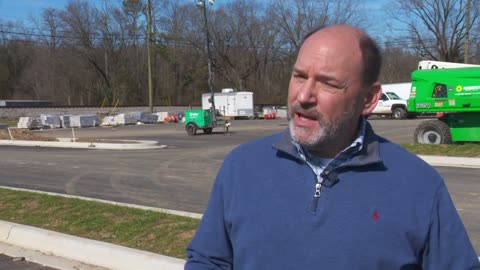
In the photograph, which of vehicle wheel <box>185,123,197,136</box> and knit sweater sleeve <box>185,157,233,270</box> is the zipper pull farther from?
vehicle wheel <box>185,123,197,136</box>

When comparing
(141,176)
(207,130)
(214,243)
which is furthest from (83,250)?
(207,130)

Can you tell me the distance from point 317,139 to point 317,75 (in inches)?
9.0

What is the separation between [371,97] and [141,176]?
10860 millimetres

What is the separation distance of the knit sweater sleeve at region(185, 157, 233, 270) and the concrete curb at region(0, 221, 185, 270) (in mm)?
3078

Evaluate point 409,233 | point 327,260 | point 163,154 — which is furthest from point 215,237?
point 163,154

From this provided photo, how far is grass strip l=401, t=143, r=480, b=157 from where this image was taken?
14.9m

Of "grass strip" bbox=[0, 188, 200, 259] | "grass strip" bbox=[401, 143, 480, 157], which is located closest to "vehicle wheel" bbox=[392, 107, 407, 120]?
"grass strip" bbox=[401, 143, 480, 157]

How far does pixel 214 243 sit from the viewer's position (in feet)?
6.62

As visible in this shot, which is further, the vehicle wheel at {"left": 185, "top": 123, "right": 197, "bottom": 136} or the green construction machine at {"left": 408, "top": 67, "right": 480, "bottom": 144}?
the vehicle wheel at {"left": 185, "top": 123, "right": 197, "bottom": 136}

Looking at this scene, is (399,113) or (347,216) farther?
(399,113)

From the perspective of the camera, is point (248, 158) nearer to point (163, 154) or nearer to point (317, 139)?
point (317, 139)

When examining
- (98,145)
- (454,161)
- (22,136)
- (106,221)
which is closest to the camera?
(106,221)

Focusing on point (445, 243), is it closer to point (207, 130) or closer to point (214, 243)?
point (214, 243)

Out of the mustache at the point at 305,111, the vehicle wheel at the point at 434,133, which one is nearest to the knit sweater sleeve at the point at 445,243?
the mustache at the point at 305,111
